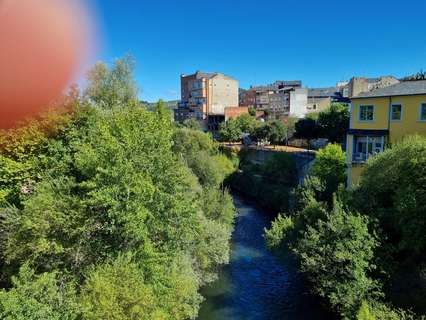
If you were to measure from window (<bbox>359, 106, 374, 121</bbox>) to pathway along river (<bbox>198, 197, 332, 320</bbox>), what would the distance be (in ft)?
33.4

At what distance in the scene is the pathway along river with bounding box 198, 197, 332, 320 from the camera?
1393 centimetres

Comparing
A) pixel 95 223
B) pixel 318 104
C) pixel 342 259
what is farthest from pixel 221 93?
pixel 95 223

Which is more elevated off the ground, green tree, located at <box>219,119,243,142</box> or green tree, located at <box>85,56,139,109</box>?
green tree, located at <box>85,56,139,109</box>

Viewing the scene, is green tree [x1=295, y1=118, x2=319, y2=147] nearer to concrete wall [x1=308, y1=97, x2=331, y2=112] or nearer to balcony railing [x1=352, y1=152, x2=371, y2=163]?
balcony railing [x1=352, y1=152, x2=371, y2=163]

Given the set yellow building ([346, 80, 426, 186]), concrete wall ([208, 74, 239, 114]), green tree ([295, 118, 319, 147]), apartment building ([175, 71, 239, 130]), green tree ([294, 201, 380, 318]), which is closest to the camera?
green tree ([294, 201, 380, 318])

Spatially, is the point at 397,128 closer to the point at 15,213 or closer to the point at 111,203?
the point at 111,203

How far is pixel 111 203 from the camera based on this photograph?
1052 cm

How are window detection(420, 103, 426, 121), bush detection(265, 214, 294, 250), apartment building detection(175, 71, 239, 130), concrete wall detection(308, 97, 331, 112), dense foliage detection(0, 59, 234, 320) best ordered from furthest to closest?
apartment building detection(175, 71, 239, 130), concrete wall detection(308, 97, 331, 112), window detection(420, 103, 426, 121), bush detection(265, 214, 294, 250), dense foliage detection(0, 59, 234, 320)

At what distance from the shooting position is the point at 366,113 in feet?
65.4

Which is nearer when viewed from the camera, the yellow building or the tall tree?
the yellow building

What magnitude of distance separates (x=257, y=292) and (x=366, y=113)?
12.4 metres

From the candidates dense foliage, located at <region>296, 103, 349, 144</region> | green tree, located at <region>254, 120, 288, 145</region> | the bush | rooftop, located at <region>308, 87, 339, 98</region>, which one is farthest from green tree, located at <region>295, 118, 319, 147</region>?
rooftop, located at <region>308, 87, 339, 98</region>

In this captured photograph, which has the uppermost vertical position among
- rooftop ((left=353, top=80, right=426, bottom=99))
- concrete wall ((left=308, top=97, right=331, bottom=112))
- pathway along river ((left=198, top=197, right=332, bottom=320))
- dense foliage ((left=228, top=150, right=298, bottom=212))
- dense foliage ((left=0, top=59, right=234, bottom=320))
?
concrete wall ((left=308, top=97, right=331, bottom=112))

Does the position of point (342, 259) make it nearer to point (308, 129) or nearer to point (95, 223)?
point (95, 223)
